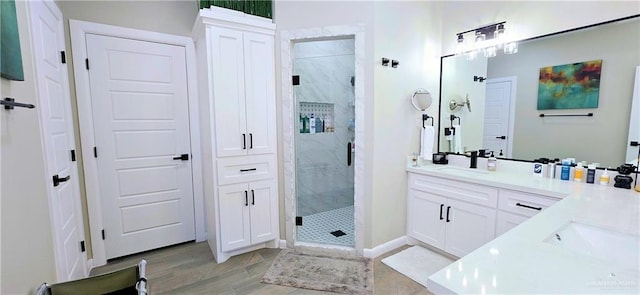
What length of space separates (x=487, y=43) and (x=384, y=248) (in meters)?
2.22

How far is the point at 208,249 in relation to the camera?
9.10 feet

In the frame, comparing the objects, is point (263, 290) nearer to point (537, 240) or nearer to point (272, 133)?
point (272, 133)

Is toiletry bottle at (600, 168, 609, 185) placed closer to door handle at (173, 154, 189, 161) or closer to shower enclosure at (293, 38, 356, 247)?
shower enclosure at (293, 38, 356, 247)

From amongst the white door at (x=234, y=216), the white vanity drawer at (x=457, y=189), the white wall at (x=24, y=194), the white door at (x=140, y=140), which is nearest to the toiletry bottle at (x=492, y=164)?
the white vanity drawer at (x=457, y=189)

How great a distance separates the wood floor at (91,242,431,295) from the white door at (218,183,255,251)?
19 cm

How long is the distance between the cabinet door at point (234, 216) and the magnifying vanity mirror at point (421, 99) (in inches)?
73.7

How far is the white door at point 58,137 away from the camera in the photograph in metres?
1.67

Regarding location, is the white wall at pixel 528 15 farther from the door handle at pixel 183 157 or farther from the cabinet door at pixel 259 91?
the door handle at pixel 183 157

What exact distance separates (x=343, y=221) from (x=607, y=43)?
2875 millimetres

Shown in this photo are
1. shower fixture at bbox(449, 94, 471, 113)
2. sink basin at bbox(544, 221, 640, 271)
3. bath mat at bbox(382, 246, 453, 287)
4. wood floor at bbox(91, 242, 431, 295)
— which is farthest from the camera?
shower fixture at bbox(449, 94, 471, 113)

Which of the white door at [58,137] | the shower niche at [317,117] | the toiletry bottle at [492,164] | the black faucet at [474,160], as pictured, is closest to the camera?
the white door at [58,137]

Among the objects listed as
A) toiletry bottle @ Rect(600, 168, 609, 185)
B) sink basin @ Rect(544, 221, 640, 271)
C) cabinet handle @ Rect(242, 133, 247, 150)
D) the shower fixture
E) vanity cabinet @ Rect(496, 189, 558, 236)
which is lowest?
vanity cabinet @ Rect(496, 189, 558, 236)

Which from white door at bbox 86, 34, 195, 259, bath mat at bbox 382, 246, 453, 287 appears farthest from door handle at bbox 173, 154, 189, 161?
bath mat at bbox 382, 246, 453, 287

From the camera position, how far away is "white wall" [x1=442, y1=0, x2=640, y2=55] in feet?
6.43
